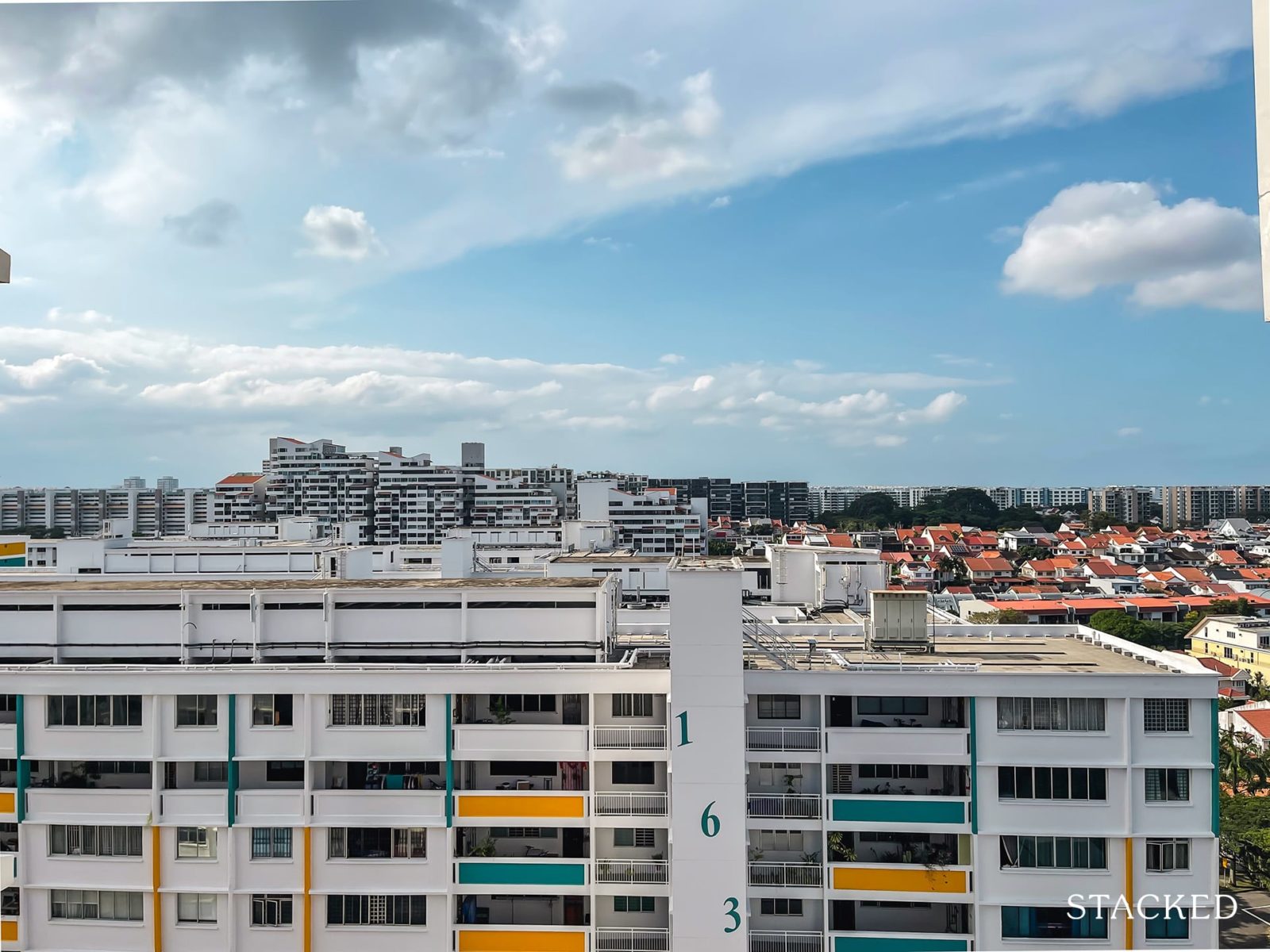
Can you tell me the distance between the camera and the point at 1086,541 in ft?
152

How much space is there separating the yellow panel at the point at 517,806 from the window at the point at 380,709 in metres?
0.76

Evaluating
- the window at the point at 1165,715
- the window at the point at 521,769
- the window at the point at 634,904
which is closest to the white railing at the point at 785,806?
the window at the point at 634,904

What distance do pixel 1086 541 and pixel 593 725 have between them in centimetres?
4705

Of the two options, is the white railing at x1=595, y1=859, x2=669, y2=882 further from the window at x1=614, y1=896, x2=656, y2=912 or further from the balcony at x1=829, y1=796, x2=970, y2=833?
the balcony at x1=829, y1=796, x2=970, y2=833

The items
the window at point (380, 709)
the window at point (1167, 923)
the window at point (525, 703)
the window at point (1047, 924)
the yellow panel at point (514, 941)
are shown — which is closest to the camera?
the window at point (1167, 923)

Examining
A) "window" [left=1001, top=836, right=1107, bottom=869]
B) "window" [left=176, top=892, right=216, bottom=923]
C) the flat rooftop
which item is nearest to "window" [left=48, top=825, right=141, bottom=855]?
"window" [left=176, top=892, right=216, bottom=923]

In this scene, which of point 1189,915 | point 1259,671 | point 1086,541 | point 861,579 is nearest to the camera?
point 1189,915

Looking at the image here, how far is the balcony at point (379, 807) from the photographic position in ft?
21.8

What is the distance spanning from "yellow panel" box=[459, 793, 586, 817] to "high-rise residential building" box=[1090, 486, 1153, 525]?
251 ft

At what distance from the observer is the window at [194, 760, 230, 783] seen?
6945 millimetres

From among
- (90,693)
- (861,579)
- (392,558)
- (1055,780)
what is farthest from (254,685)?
(392,558)

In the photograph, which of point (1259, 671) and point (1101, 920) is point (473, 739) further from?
point (1259, 671)

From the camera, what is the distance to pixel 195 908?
22.1ft

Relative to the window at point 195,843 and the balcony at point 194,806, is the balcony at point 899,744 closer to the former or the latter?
the balcony at point 194,806
